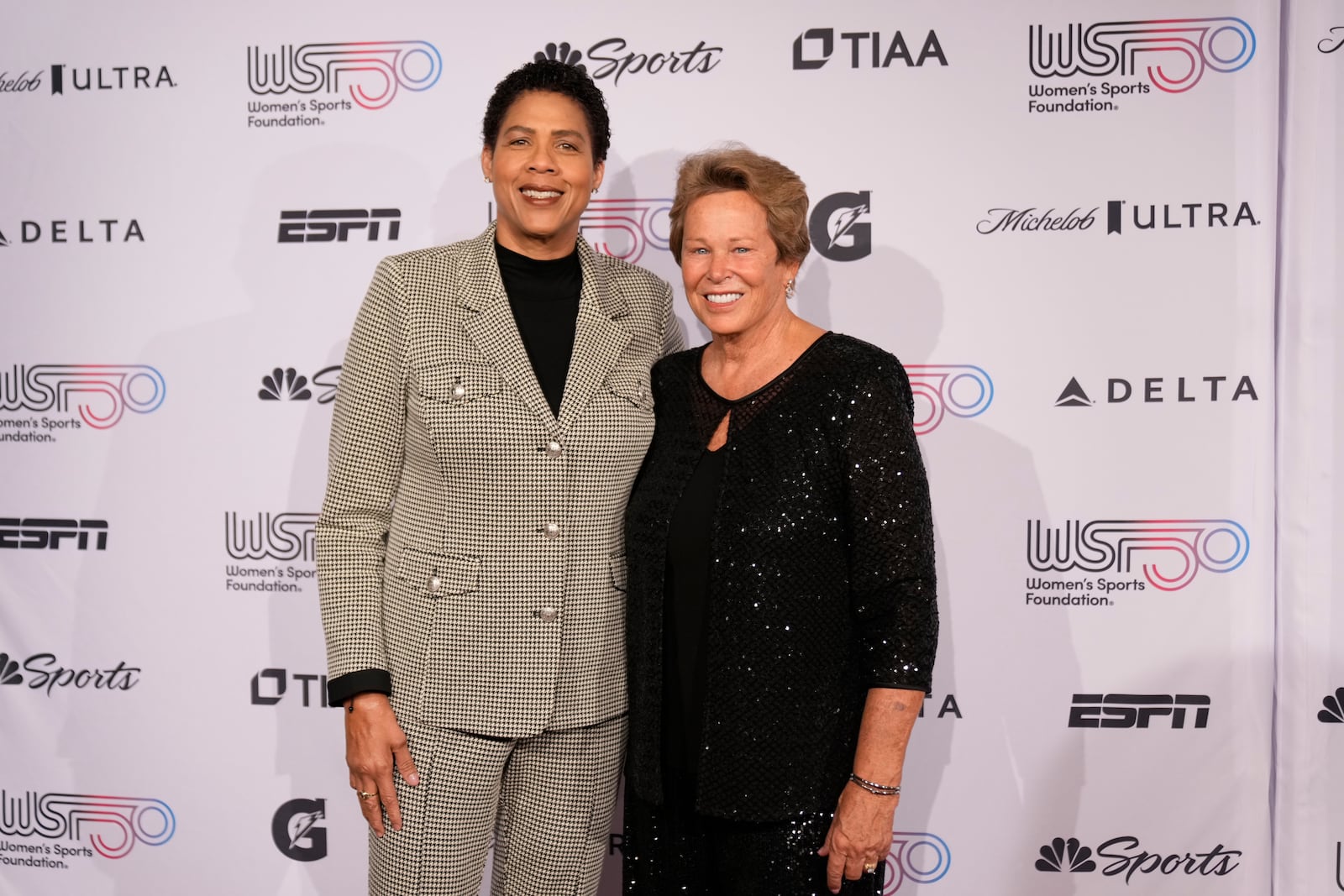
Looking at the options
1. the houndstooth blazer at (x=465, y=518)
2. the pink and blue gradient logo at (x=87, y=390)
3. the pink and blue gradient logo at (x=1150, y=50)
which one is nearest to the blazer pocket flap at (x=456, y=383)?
the houndstooth blazer at (x=465, y=518)

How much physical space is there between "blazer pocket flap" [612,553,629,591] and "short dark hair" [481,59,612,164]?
787 mm

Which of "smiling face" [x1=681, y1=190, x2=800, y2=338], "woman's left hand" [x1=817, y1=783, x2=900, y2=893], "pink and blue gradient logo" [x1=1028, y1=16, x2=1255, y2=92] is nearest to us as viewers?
"woman's left hand" [x1=817, y1=783, x2=900, y2=893]

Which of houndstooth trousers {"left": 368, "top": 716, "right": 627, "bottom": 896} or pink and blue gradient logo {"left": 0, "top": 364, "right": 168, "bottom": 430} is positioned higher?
pink and blue gradient logo {"left": 0, "top": 364, "right": 168, "bottom": 430}

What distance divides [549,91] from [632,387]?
23.1 inches

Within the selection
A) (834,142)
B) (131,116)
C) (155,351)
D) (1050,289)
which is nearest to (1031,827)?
(1050,289)

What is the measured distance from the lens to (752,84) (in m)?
2.67

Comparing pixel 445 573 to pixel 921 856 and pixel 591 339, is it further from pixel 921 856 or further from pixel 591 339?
pixel 921 856

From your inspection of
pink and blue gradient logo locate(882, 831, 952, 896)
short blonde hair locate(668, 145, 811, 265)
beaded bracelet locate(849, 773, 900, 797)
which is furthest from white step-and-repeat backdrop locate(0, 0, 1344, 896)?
beaded bracelet locate(849, 773, 900, 797)

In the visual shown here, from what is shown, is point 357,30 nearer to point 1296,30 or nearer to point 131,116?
point 131,116

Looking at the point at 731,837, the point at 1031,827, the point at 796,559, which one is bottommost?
the point at 1031,827

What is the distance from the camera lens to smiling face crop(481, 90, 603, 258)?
1.90m

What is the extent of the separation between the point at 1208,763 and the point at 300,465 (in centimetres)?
256

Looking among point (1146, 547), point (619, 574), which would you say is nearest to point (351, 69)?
point (619, 574)

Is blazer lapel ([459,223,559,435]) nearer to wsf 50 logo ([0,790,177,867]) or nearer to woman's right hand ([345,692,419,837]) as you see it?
woman's right hand ([345,692,419,837])
